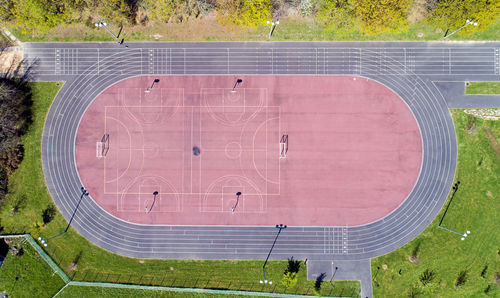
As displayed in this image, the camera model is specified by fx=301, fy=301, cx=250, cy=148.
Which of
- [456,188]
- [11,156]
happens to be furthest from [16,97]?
[456,188]

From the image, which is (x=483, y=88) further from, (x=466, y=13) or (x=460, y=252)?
(x=460, y=252)

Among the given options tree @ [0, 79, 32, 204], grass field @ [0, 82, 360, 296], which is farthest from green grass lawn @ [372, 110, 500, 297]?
tree @ [0, 79, 32, 204]

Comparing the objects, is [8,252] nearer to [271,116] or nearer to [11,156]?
[11,156]

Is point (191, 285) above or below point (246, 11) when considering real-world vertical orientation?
below

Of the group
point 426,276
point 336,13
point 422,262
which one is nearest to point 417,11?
point 336,13

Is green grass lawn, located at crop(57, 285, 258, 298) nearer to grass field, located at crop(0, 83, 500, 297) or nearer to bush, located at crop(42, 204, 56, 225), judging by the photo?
grass field, located at crop(0, 83, 500, 297)
